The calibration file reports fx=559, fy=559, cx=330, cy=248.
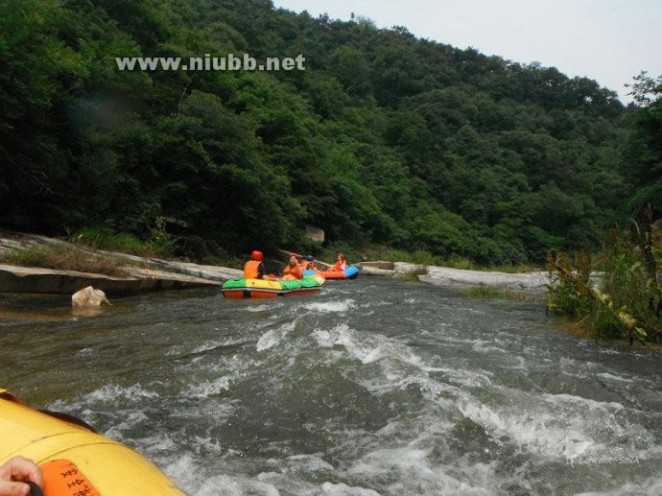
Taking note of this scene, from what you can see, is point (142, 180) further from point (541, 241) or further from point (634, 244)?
point (541, 241)

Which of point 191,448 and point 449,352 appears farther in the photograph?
point 449,352

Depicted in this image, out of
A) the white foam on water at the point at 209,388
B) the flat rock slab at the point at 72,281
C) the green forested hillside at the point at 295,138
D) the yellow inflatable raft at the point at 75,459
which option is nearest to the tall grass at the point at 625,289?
the green forested hillside at the point at 295,138

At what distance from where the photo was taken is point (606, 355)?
5535 mm

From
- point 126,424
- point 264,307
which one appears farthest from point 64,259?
point 126,424

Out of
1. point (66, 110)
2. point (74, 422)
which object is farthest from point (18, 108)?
point (74, 422)

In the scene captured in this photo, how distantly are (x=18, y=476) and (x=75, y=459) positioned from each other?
17 cm

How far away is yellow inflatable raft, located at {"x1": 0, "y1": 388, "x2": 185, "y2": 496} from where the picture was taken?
1.63m

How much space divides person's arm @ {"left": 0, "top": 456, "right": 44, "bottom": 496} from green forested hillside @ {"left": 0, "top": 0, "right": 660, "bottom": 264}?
7.22 meters

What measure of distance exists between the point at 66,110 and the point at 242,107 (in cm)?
1138

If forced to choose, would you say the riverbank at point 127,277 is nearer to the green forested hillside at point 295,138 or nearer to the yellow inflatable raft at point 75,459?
the green forested hillside at point 295,138

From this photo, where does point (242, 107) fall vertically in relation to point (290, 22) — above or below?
below

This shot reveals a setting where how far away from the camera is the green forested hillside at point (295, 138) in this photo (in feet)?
46.5

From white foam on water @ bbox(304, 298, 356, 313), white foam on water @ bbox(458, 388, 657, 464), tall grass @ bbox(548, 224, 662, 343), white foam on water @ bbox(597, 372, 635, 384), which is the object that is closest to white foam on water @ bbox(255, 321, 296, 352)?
white foam on water @ bbox(304, 298, 356, 313)

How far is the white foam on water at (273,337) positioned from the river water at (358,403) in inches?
1.6
